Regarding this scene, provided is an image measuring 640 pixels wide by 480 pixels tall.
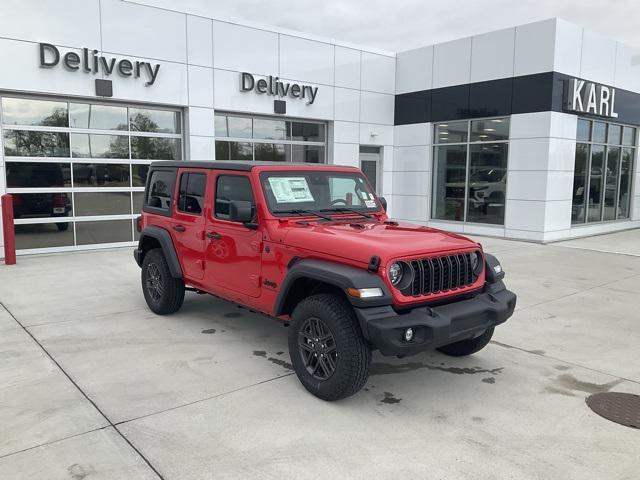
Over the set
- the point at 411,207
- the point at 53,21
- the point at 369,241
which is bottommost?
the point at 411,207

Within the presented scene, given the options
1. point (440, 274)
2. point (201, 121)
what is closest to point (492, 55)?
point (201, 121)

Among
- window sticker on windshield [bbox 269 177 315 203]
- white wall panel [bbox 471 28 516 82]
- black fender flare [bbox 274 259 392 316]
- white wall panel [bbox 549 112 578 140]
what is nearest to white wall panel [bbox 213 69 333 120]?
white wall panel [bbox 471 28 516 82]

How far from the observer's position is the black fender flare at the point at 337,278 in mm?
3725

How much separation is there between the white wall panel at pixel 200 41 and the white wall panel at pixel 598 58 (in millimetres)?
9129

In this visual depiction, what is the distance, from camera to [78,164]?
1107 cm

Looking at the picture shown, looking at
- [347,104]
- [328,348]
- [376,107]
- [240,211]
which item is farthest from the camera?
[376,107]

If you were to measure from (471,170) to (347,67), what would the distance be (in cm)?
454

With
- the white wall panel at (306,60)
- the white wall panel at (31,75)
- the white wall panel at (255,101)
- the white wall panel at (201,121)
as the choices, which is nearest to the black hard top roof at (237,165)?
the white wall panel at (31,75)

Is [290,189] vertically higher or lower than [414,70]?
lower

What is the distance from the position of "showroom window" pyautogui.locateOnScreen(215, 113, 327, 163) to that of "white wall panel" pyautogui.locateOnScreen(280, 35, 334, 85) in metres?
1.22

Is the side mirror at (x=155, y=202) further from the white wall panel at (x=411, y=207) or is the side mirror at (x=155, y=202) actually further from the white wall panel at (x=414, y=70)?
the white wall panel at (x=414, y=70)

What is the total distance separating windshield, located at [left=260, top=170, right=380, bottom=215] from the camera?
194 inches

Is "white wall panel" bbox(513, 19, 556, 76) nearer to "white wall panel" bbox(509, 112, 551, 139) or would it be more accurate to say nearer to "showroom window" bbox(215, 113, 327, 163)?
"white wall panel" bbox(509, 112, 551, 139)

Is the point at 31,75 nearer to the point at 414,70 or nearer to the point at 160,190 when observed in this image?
the point at 160,190
